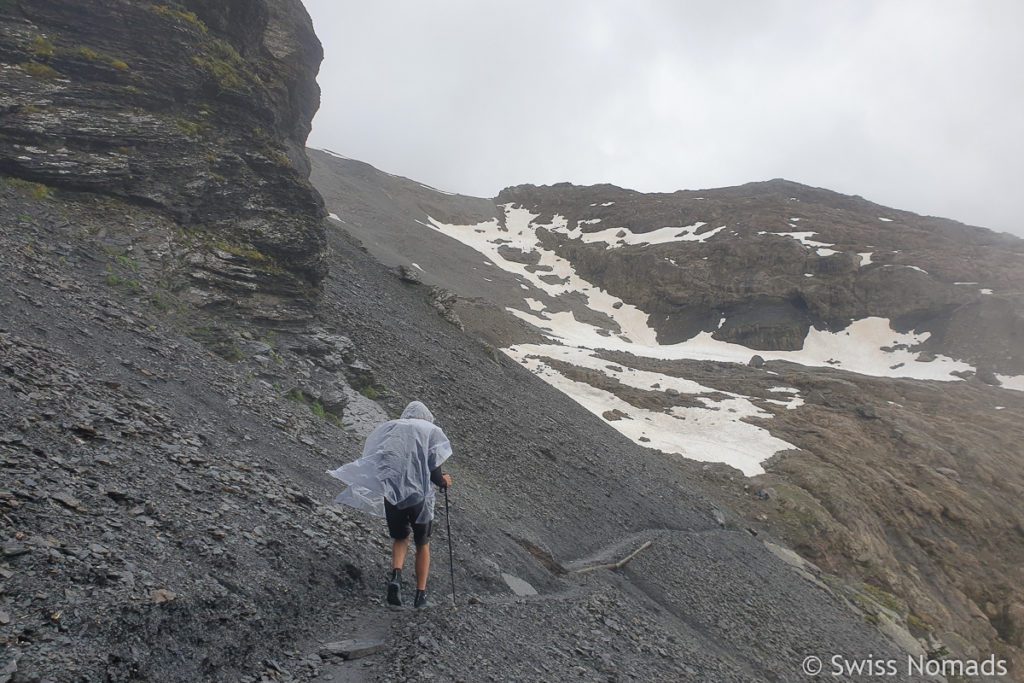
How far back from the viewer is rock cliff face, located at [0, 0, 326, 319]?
12648mm

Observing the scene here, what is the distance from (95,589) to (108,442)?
255 cm

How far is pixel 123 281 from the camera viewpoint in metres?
11.1

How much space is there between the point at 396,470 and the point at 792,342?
6083 cm

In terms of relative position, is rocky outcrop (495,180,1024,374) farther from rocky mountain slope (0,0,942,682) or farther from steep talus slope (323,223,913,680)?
rocky mountain slope (0,0,942,682)

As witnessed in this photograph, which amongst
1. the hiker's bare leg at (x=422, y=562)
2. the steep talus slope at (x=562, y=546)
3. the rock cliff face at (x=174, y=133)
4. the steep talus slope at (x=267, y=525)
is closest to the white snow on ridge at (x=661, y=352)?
the steep talus slope at (x=562, y=546)

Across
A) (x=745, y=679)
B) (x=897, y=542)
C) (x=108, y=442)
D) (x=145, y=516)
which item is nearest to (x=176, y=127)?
(x=108, y=442)

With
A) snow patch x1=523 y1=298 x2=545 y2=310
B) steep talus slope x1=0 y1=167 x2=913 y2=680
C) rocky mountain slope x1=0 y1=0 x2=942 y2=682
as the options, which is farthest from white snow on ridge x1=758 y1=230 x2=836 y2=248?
steep talus slope x1=0 y1=167 x2=913 y2=680

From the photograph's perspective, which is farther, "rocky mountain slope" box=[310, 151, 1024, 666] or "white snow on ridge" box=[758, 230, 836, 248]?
"white snow on ridge" box=[758, 230, 836, 248]

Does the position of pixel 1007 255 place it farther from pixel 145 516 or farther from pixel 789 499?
pixel 145 516

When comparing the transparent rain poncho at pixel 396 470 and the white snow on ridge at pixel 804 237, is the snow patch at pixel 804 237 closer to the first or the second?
the white snow on ridge at pixel 804 237

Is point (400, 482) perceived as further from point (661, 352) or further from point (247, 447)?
point (661, 352)

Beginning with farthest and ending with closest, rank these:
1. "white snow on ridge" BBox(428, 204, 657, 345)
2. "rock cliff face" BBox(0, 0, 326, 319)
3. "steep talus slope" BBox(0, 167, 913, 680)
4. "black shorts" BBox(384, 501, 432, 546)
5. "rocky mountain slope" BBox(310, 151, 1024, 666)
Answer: "white snow on ridge" BBox(428, 204, 657, 345)
"rocky mountain slope" BBox(310, 151, 1024, 666)
"rock cliff face" BBox(0, 0, 326, 319)
"black shorts" BBox(384, 501, 432, 546)
"steep talus slope" BBox(0, 167, 913, 680)

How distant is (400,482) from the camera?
5.90 m

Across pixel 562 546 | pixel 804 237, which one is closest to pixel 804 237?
pixel 804 237
